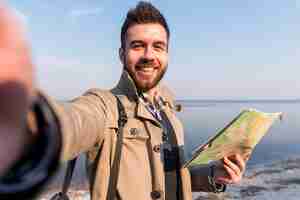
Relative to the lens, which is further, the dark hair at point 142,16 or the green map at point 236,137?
the dark hair at point 142,16

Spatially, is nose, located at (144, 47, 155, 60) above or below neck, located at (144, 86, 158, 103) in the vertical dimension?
above

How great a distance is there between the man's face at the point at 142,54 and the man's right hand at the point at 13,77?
9.15ft

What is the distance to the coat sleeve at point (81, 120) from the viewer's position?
973 millimetres

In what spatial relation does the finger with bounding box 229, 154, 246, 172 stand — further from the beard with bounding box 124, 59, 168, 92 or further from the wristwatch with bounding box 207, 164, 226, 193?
the beard with bounding box 124, 59, 168, 92

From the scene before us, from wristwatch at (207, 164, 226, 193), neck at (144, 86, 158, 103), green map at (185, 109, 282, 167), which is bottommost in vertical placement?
wristwatch at (207, 164, 226, 193)

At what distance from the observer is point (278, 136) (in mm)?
21688

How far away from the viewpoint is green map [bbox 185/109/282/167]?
2449 millimetres

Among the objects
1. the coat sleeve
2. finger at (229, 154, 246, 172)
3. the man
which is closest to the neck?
the man

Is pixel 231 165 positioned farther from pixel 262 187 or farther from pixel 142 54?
pixel 262 187

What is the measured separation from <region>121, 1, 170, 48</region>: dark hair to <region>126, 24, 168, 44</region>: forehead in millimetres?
41

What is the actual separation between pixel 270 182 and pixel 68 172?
10.1m

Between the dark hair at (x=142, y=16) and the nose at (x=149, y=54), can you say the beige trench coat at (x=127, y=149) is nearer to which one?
Result: the nose at (x=149, y=54)

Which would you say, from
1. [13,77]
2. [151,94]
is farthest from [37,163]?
[151,94]

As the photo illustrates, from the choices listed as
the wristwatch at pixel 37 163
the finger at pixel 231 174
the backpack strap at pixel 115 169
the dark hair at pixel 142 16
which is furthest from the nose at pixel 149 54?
the wristwatch at pixel 37 163
